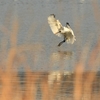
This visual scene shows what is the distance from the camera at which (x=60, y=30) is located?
24.8 feet

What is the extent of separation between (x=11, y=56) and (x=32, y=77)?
0.21m

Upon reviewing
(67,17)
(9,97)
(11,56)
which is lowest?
(9,97)

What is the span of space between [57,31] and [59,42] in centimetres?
112

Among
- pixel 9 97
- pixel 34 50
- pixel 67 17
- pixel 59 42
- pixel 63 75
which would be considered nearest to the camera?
pixel 9 97

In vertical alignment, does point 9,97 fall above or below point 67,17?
below

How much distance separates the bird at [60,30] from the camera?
7164 mm

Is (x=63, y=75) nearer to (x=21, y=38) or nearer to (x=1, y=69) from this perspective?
(x=1, y=69)

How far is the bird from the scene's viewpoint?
23.5 ft

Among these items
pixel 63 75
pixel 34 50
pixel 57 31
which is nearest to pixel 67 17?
pixel 57 31

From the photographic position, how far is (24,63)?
171 inches

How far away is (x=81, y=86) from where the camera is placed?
422cm

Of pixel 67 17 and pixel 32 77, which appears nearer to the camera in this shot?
pixel 32 77

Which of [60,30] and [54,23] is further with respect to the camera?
[60,30]

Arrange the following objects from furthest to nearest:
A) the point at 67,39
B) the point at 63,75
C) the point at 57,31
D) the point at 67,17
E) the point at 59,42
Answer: the point at 67,17, the point at 59,42, the point at 67,39, the point at 57,31, the point at 63,75
